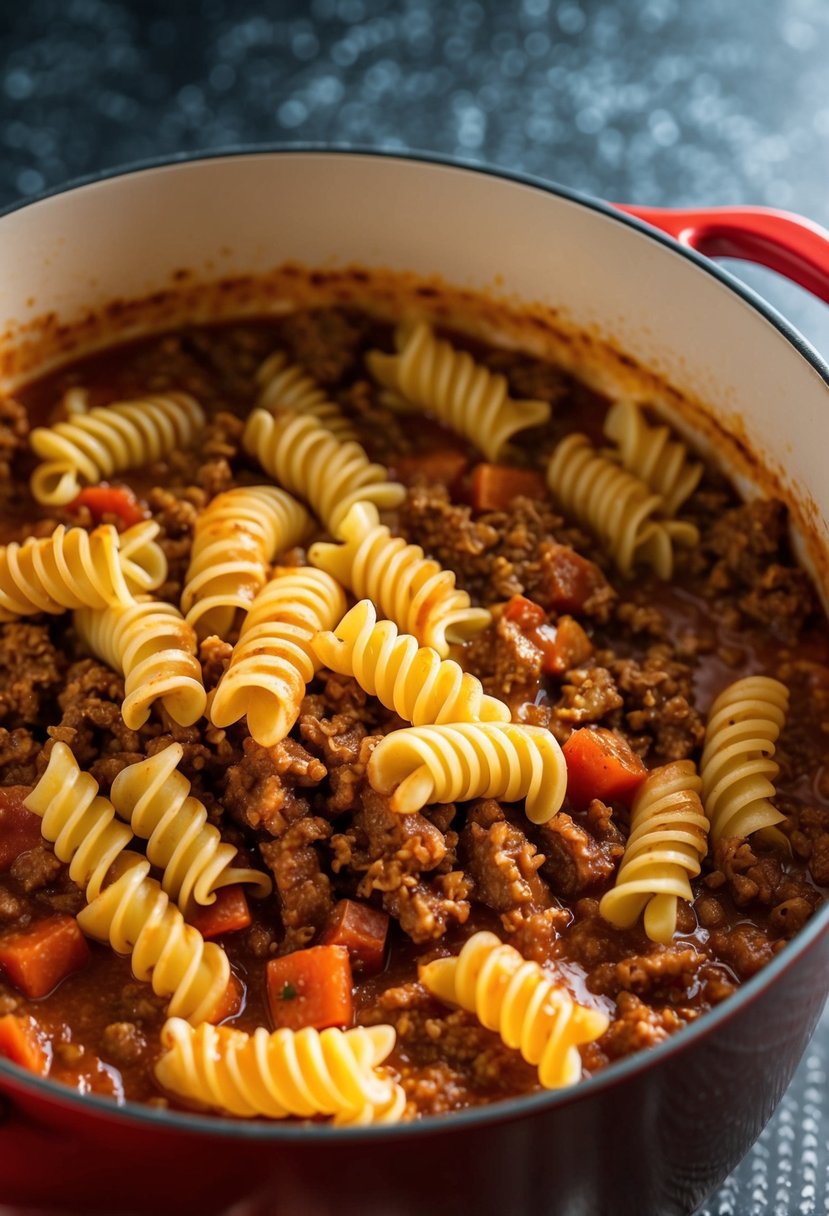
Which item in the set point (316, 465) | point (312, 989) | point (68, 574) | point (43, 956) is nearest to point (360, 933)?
point (312, 989)

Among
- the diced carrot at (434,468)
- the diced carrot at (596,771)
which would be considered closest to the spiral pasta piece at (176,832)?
the diced carrot at (596,771)

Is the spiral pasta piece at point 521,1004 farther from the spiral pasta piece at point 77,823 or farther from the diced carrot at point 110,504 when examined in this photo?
the diced carrot at point 110,504

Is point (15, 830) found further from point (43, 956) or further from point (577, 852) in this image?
point (577, 852)

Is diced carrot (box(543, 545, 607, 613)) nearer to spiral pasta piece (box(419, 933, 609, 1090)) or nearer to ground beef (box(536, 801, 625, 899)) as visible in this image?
ground beef (box(536, 801, 625, 899))

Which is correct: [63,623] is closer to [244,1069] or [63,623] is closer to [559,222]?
[244,1069]

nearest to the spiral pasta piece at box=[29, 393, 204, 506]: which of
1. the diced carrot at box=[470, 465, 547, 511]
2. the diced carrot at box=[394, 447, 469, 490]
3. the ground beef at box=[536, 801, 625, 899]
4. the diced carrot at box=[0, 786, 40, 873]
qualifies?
the diced carrot at box=[394, 447, 469, 490]
